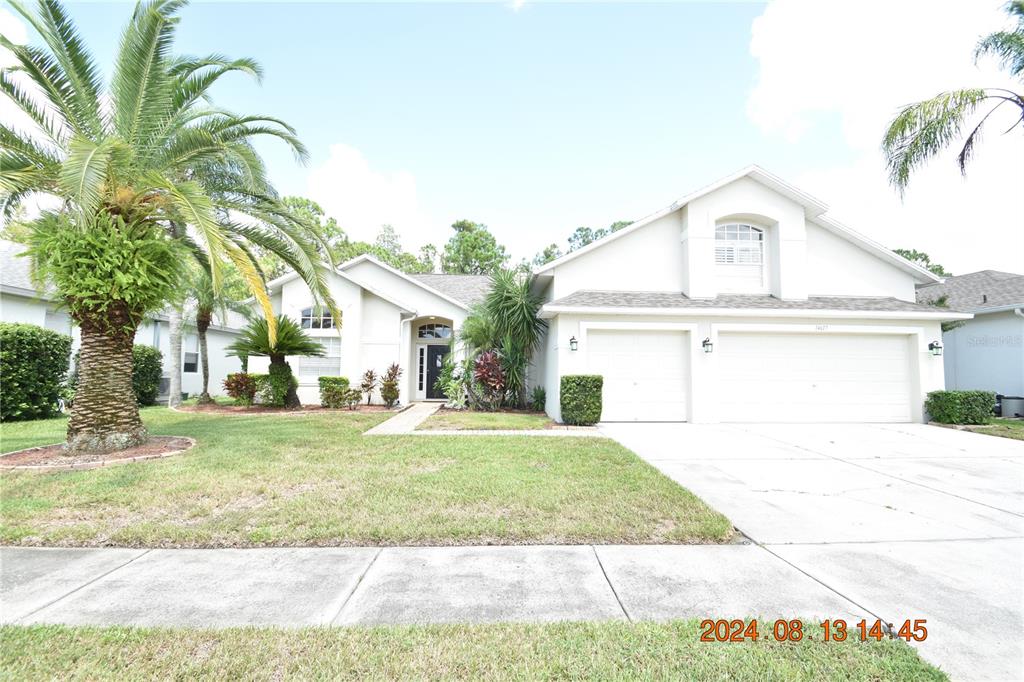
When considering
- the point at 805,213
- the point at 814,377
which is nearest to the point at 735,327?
the point at 814,377

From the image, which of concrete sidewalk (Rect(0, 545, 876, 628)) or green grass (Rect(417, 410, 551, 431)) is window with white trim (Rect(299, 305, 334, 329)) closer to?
green grass (Rect(417, 410, 551, 431))

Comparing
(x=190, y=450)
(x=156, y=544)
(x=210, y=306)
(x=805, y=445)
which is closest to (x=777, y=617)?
(x=156, y=544)

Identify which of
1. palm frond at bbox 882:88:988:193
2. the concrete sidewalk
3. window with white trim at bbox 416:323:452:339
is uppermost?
palm frond at bbox 882:88:988:193

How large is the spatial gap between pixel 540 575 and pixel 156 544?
3.45m

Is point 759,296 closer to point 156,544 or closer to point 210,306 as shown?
point 156,544

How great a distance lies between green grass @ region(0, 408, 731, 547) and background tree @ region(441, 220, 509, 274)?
31.1 m

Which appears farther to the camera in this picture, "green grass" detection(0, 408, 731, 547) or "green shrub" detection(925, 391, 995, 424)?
"green shrub" detection(925, 391, 995, 424)

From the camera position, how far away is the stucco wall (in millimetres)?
14148

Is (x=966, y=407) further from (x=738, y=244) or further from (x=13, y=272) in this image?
(x=13, y=272)

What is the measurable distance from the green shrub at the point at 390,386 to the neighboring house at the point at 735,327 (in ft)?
18.1

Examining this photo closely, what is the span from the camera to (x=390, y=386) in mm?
14531

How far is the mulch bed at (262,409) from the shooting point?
12641 mm

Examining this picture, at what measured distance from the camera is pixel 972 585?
3209 millimetres

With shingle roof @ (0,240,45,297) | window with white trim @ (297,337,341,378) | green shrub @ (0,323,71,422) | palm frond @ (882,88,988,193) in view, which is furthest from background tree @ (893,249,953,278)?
shingle roof @ (0,240,45,297)
